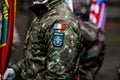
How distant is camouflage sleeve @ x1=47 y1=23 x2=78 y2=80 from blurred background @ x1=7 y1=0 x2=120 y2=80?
275 inches

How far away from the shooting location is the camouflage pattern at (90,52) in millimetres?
8031

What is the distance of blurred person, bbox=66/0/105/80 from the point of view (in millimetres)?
8031

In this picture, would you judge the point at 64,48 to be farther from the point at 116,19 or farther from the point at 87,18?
the point at 116,19

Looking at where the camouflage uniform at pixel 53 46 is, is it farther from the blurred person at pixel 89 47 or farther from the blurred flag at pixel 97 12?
the blurred flag at pixel 97 12

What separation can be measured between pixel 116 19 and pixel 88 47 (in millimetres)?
18211

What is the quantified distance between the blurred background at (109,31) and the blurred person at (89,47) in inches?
174

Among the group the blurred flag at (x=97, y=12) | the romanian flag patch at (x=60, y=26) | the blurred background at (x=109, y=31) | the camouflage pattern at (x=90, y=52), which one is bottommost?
the blurred background at (x=109, y=31)

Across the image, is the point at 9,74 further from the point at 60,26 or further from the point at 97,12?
the point at 97,12

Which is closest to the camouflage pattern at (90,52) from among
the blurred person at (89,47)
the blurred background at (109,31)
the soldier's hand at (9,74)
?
the blurred person at (89,47)

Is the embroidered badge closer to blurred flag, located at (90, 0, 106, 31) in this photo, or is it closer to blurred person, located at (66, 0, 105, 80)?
blurred person, located at (66, 0, 105, 80)

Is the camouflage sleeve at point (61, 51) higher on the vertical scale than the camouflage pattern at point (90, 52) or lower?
higher

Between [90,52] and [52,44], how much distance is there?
2.61 metres

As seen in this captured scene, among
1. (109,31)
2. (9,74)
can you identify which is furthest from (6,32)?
(109,31)

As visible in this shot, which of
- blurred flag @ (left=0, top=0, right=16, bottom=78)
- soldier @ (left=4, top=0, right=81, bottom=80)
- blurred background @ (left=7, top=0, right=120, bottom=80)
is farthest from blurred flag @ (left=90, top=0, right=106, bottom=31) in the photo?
soldier @ (left=4, top=0, right=81, bottom=80)
